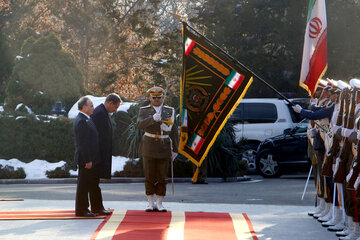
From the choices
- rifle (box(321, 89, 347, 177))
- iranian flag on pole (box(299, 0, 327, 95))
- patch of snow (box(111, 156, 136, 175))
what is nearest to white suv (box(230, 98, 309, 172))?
patch of snow (box(111, 156, 136, 175))

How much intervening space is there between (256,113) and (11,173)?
7.24 m

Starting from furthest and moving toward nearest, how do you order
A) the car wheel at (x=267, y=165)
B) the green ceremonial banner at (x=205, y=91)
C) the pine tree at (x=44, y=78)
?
1. the pine tree at (x=44, y=78)
2. the car wheel at (x=267, y=165)
3. the green ceremonial banner at (x=205, y=91)

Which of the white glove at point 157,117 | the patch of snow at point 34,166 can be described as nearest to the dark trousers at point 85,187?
the white glove at point 157,117

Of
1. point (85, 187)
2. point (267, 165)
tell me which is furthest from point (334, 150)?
point (267, 165)

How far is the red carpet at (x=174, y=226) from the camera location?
426 inches

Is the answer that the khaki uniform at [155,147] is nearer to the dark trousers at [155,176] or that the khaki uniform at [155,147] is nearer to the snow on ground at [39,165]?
the dark trousers at [155,176]

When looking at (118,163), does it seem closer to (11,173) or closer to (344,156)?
(11,173)

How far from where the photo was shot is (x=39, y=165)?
24609 millimetres

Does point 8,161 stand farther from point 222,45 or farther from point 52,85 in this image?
point 222,45

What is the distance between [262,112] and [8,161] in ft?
24.6

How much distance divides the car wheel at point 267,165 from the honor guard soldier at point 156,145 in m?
9.96

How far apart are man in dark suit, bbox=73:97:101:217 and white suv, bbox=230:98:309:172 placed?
12.1m

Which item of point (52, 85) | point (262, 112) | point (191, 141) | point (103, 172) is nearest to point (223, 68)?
point (191, 141)

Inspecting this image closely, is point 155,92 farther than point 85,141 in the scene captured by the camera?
Yes
